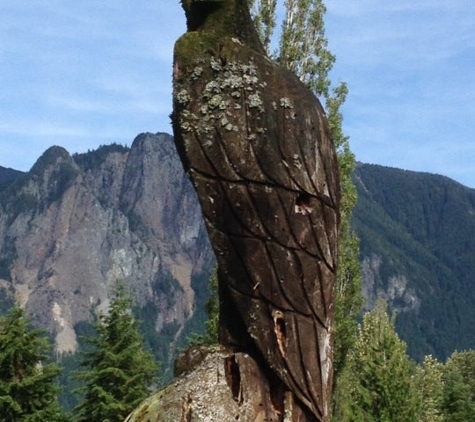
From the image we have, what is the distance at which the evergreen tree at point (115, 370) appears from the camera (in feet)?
85.6

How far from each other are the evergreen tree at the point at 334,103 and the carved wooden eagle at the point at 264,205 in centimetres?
1523

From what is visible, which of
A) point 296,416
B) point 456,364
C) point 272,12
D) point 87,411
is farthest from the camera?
point 456,364

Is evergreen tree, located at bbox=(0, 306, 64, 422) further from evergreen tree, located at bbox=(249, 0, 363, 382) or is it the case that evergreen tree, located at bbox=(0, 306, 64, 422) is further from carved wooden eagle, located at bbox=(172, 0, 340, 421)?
carved wooden eagle, located at bbox=(172, 0, 340, 421)

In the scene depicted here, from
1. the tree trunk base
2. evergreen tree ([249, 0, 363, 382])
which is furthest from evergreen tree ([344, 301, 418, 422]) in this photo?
the tree trunk base

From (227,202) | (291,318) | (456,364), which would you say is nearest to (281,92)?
(227,202)

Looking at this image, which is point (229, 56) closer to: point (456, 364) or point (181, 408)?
point (181, 408)

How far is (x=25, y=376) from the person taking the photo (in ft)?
84.3

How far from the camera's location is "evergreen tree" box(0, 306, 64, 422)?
24.9 m

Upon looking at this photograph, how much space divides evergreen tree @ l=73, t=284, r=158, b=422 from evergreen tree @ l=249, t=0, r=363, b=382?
609 centimetres

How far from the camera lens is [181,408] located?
7594 millimetres

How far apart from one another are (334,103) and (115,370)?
31.9ft

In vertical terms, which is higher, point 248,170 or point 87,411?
point 248,170

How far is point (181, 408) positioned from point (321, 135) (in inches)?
100

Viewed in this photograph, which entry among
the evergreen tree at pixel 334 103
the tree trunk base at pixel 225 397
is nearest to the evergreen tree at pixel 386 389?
the evergreen tree at pixel 334 103
